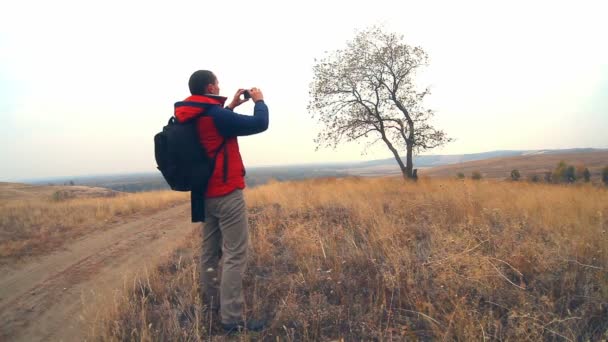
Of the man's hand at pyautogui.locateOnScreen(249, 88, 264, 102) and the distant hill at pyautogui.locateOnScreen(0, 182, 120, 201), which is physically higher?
the man's hand at pyautogui.locateOnScreen(249, 88, 264, 102)

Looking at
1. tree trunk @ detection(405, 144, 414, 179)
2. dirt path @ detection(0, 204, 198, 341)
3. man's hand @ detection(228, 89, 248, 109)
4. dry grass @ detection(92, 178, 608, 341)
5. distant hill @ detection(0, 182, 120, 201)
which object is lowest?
dirt path @ detection(0, 204, 198, 341)

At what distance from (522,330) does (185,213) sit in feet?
37.4

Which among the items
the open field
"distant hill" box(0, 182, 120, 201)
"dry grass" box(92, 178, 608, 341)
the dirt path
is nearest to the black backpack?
"dry grass" box(92, 178, 608, 341)

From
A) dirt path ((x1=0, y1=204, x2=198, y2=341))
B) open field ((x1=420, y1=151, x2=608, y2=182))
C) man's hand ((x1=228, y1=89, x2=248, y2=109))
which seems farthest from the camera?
open field ((x1=420, y1=151, x2=608, y2=182))

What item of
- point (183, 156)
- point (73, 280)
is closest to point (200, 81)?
point (183, 156)

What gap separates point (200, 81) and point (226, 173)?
102 cm

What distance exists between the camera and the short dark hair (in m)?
3.39

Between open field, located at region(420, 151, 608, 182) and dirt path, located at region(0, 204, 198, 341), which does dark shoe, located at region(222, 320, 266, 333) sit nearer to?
dirt path, located at region(0, 204, 198, 341)

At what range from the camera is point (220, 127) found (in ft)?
10.4

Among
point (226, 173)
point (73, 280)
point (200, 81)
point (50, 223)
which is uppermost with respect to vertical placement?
point (200, 81)

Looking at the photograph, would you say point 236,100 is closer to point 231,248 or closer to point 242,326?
point 231,248

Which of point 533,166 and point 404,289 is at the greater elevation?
point 533,166

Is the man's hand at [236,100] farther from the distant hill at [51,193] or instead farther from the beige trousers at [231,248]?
the distant hill at [51,193]

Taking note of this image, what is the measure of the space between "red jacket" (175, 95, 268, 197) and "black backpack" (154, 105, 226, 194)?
63 millimetres
